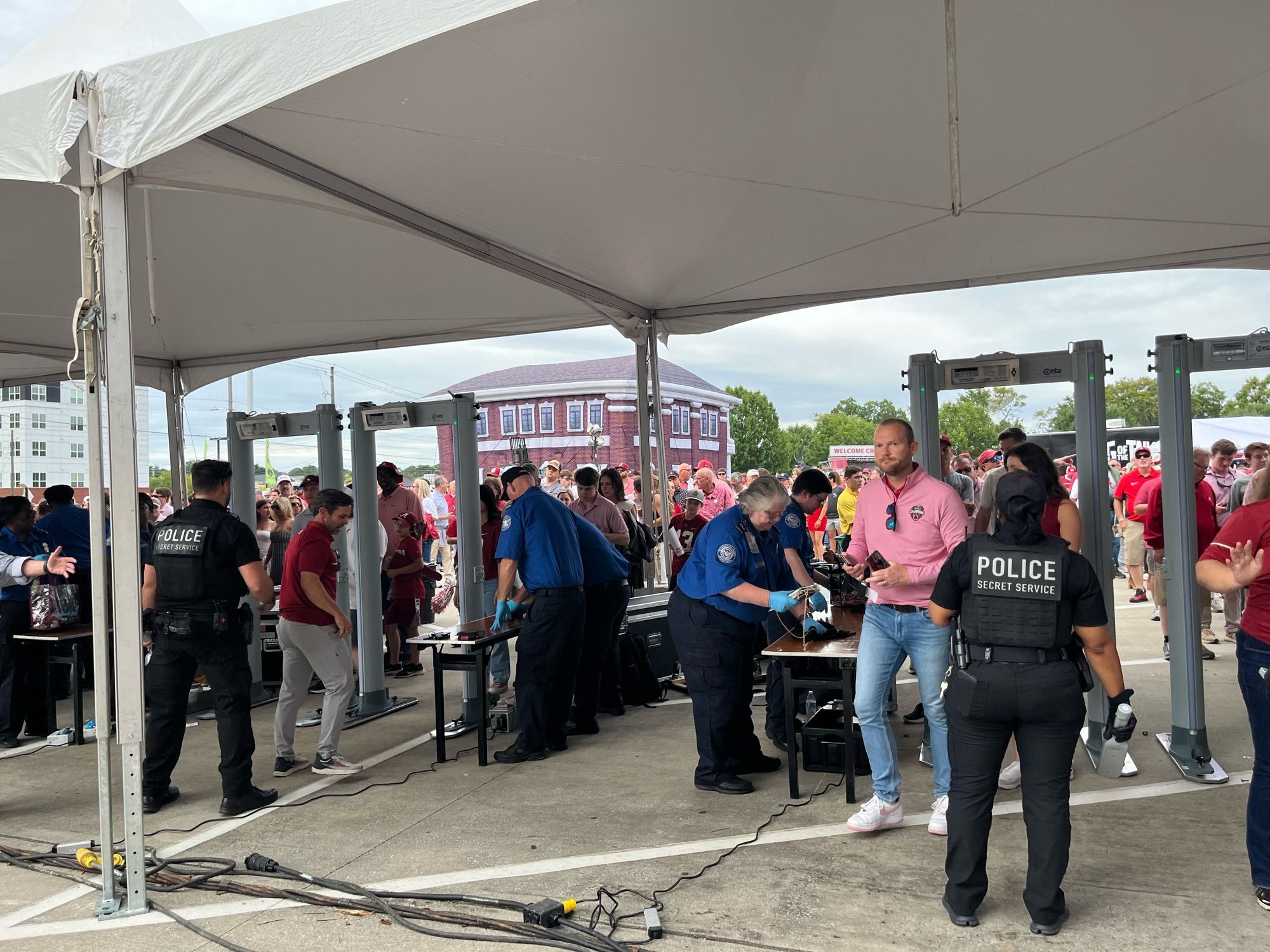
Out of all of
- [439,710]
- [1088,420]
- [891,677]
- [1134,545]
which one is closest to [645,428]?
[439,710]

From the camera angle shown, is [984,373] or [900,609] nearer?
[900,609]

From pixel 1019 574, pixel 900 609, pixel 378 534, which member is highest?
pixel 378 534

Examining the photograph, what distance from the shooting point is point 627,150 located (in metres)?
5.12

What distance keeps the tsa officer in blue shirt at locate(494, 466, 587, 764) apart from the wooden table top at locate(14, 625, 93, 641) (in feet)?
9.16

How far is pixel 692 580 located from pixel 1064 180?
10.8 feet

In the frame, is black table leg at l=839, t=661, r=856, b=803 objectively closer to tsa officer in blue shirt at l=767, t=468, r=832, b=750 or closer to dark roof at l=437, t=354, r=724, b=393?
tsa officer in blue shirt at l=767, t=468, r=832, b=750

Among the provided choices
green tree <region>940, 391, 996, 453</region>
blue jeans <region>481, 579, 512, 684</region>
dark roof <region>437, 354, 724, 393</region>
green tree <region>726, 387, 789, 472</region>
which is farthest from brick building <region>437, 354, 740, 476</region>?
blue jeans <region>481, 579, 512, 684</region>

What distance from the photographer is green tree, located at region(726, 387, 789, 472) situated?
3703 inches

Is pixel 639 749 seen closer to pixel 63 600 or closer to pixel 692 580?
pixel 692 580

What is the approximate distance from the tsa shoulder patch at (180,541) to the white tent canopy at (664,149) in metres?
1.10

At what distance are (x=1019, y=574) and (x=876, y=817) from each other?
5.45ft

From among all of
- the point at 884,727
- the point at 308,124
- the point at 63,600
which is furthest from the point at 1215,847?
the point at 63,600

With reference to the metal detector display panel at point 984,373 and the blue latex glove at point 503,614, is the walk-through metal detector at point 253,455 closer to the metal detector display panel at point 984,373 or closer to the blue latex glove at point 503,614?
the blue latex glove at point 503,614

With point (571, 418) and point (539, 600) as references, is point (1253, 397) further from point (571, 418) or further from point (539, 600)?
point (539, 600)
